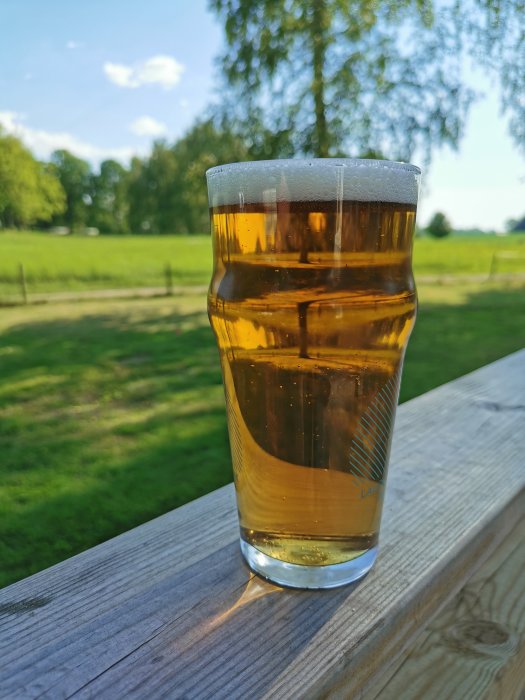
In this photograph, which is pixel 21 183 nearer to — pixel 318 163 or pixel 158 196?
pixel 318 163

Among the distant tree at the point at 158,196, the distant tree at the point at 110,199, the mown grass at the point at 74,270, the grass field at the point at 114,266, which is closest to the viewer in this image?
the mown grass at the point at 74,270

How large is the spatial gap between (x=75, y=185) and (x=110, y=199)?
676 centimetres

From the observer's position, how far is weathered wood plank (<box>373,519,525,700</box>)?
2.72 ft

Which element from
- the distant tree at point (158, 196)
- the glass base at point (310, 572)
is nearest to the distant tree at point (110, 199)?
the distant tree at point (158, 196)

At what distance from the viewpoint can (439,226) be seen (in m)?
67.5

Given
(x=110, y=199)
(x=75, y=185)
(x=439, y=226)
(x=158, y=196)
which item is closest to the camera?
(x=75, y=185)

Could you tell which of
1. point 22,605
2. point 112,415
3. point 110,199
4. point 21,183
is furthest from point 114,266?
point 110,199

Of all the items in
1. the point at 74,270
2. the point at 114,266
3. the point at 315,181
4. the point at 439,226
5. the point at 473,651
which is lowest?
the point at 439,226

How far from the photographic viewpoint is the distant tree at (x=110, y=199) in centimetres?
5278

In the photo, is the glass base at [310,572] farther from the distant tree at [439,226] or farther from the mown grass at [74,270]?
the distant tree at [439,226]

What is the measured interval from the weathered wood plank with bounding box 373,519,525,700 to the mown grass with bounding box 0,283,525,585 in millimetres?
1934

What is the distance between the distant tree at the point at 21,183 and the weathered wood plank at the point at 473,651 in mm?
12266

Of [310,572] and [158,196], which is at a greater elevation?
[158,196]

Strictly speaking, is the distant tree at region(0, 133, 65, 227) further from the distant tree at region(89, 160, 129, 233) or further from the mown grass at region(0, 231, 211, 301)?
the distant tree at region(89, 160, 129, 233)
